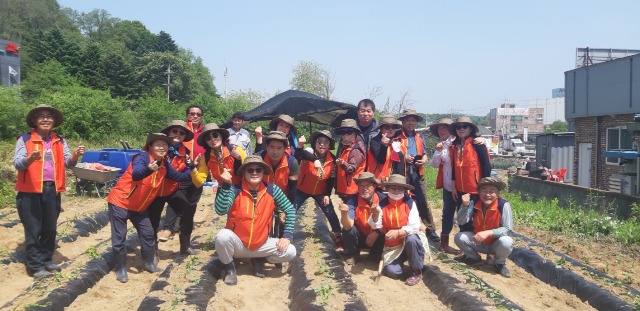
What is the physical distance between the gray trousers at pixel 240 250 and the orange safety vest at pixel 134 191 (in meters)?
0.86

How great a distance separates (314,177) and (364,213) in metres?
0.94

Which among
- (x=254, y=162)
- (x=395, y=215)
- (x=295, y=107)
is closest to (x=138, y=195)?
(x=254, y=162)

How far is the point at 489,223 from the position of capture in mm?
5500

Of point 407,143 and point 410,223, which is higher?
point 407,143

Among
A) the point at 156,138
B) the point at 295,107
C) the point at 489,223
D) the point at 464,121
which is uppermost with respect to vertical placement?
the point at 295,107

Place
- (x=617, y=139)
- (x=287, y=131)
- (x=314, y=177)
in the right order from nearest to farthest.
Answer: (x=314, y=177)
(x=287, y=131)
(x=617, y=139)

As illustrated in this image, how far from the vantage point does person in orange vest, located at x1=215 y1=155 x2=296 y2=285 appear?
4.84 meters

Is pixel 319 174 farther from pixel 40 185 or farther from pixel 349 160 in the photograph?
pixel 40 185

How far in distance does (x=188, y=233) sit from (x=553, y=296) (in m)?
3.95

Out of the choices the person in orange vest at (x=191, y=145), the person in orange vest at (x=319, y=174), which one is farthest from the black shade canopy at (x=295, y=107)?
the person in orange vest at (x=319, y=174)

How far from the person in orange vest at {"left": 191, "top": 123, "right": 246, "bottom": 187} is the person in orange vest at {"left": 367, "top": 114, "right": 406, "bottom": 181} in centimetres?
152

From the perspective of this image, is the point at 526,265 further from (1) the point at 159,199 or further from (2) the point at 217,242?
(1) the point at 159,199

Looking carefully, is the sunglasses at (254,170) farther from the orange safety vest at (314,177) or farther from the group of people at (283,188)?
the orange safety vest at (314,177)

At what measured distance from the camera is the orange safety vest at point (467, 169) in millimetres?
5785
